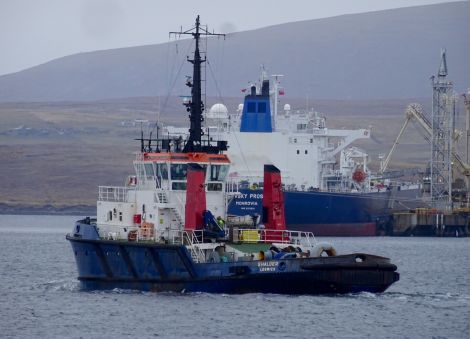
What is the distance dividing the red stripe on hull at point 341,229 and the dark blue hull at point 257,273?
1703 inches

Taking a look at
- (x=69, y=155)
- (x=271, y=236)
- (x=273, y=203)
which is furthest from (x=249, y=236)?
(x=69, y=155)

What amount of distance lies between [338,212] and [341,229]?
1352 mm

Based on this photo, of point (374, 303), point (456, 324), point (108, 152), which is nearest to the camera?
point (456, 324)

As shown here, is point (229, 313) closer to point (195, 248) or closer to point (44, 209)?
point (195, 248)

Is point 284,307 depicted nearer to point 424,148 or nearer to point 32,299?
point 32,299

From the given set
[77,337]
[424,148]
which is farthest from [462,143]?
[77,337]

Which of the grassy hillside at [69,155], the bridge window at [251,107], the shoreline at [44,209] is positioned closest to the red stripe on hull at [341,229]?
the bridge window at [251,107]

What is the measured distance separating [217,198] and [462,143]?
13129cm

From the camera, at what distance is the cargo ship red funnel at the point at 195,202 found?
4016 centimetres

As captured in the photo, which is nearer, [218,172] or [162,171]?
[162,171]

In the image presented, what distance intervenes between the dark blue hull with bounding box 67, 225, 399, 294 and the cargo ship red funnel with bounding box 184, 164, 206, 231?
1.46m

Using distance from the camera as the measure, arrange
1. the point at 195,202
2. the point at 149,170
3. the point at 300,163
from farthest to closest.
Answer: the point at 300,163 < the point at 149,170 < the point at 195,202

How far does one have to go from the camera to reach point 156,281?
131ft

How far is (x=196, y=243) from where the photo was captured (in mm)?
39531
